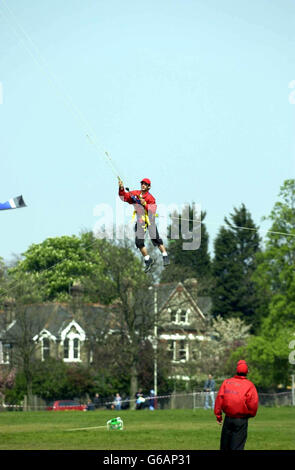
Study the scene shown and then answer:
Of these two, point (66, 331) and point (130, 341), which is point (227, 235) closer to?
point (66, 331)

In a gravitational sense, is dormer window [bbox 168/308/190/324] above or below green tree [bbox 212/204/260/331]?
below

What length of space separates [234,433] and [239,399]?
642 millimetres

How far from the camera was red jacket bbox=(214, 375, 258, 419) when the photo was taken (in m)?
15.7

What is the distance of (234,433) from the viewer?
1585 centimetres

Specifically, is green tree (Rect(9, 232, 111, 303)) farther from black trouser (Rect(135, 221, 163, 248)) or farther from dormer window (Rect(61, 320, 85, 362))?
black trouser (Rect(135, 221, 163, 248))

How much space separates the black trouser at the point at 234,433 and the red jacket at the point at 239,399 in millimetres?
104

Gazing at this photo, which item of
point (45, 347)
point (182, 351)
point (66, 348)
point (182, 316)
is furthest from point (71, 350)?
point (182, 316)

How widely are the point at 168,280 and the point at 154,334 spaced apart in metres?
4.46

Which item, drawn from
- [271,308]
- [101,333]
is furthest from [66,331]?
[271,308]

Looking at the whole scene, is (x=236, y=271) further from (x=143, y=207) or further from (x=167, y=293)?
(x=143, y=207)

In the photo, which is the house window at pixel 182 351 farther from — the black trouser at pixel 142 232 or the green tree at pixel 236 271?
the black trouser at pixel 142 232

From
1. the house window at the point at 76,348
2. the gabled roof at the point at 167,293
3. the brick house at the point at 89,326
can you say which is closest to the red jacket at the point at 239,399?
the gabled roof at the point at 167,293

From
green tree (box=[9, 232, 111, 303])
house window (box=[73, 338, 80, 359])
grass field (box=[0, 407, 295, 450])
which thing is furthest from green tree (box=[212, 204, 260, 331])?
grass field (box=[0, 407, 295, 450])

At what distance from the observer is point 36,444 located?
24.2 meters
